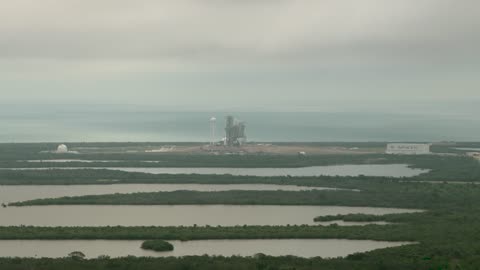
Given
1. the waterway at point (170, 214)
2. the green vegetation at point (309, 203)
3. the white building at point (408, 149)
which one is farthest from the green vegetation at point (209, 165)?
the waterway at point (170, 214)

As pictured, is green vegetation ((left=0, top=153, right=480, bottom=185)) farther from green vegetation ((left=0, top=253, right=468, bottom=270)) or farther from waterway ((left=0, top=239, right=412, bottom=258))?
green vegetation ((left=0, top=253, right=468, bottom=270))

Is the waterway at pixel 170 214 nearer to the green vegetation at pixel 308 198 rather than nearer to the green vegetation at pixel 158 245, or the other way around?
the green vegetation at pixel 308 198

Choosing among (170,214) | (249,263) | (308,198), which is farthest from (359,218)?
(249,263)

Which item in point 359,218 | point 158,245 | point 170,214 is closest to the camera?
point 158,245

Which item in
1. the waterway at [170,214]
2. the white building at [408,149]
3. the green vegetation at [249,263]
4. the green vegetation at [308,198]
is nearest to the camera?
the green vegetation at [249,263]

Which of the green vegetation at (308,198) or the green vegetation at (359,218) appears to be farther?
the green vegetation at (308,198)

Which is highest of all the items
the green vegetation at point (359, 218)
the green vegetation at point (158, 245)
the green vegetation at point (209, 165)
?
the green vegetation at point (209, 165)

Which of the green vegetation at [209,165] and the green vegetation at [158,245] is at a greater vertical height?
the green vegetation at [209,165]

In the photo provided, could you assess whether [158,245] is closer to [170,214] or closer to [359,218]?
[170,214]

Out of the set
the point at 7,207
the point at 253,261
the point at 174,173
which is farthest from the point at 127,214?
the point at 174,173
